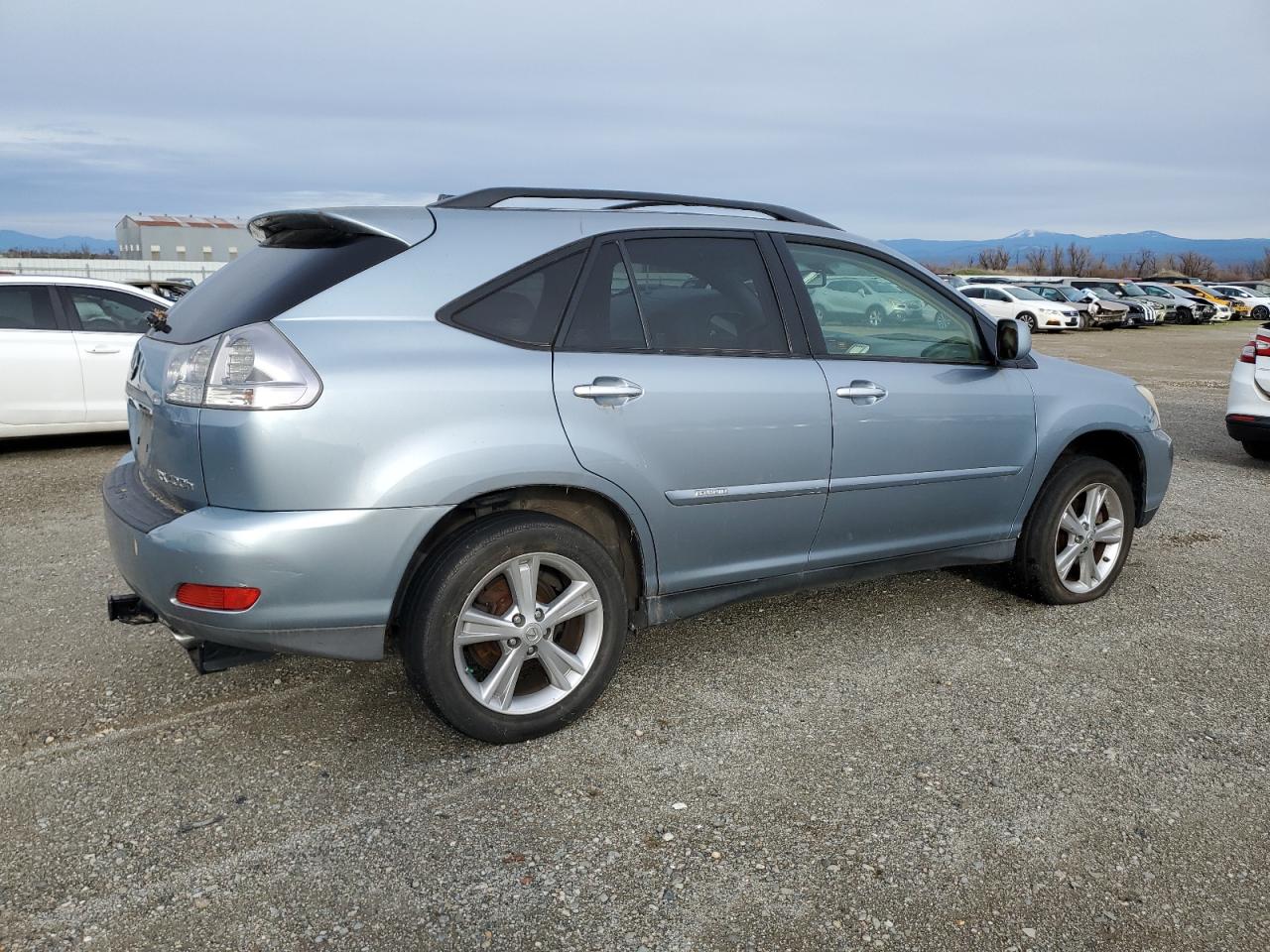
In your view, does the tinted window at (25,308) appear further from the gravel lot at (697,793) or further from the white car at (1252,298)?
the white car at (1252,298)

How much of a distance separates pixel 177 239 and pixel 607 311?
6513 centimetres

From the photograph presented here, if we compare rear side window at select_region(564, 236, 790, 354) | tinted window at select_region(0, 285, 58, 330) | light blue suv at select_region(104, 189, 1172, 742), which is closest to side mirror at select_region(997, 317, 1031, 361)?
light blue suv at select_region(104, 189, 1172, 742)

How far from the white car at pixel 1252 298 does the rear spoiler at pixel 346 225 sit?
46867 mm

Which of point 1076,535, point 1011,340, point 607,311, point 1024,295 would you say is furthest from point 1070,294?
point 607,311

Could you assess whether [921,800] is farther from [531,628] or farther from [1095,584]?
[1095,584]

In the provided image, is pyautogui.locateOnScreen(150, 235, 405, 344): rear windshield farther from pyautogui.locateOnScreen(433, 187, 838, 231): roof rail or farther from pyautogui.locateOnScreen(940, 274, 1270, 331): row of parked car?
pyautogui.locateOnScreen(940, 274, 1270, 331): row of parked car

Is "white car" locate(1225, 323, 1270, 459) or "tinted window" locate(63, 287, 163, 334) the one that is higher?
"tinted window" locate(63, 287, 163, 334)

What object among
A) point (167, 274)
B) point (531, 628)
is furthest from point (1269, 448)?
point (167, 274)

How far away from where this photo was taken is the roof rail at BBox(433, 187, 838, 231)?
3.68 m

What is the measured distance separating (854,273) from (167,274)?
46.1 meters

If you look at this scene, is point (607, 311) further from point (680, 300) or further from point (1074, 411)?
point (1074, 411)

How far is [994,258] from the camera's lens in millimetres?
79938

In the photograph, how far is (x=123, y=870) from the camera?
2729 millimetres

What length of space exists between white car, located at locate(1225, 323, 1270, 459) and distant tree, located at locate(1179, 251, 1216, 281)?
244 ft
